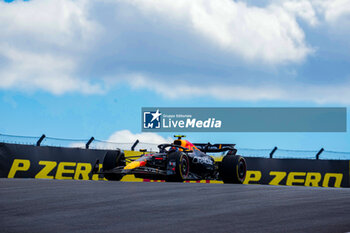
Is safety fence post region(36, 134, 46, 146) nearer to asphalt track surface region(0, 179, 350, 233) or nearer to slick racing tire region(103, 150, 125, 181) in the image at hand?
slick racing tire region(103, 150, 125, 181)

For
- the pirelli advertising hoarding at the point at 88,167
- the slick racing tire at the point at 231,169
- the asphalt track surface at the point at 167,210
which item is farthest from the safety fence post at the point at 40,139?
the asphalt track surface at the point at 167,210

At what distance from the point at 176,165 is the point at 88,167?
6156 mm

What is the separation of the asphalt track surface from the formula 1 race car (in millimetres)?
3606

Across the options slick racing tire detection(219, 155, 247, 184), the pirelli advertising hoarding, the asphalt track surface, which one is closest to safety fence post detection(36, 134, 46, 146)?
the pirelli advertising hoarding

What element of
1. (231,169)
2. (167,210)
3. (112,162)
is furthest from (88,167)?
(167,210)

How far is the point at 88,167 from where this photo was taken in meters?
19.6

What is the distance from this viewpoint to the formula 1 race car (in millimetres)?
14578

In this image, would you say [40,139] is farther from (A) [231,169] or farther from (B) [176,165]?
(A) [231,169]

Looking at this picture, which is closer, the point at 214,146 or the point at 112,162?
the point at 112,162

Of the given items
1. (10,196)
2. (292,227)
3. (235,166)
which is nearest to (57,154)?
(235,166)

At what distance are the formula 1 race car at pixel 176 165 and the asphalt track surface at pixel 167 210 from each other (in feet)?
11.8

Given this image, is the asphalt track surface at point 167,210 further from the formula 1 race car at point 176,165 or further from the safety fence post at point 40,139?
the safety fence post at point 40,139

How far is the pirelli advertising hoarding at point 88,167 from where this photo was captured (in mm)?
17422

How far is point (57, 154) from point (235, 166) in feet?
21.7
